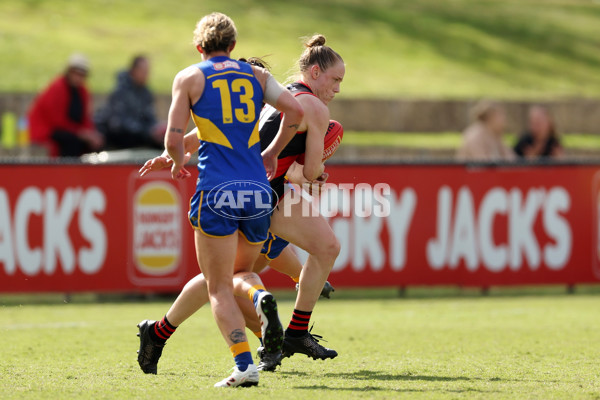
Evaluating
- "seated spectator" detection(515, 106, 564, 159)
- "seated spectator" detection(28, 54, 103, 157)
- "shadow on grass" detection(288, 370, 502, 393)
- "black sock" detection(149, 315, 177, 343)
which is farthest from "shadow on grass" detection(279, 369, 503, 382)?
"seated spectator" detection(515, 106, 564, 159)

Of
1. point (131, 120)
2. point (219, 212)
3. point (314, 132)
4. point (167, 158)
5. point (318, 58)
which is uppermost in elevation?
point (131, 120)

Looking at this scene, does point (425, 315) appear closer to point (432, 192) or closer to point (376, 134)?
point (432, 192)

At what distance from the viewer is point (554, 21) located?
131 feet

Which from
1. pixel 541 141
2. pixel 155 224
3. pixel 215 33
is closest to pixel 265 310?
pixel 215 33

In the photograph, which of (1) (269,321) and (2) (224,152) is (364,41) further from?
(1) (269,321)

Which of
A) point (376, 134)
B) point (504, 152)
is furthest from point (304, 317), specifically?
point (376, 134)

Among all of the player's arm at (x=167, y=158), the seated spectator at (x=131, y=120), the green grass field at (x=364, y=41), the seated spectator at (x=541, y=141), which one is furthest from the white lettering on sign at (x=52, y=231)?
the green grass field at (x=364, y=41)

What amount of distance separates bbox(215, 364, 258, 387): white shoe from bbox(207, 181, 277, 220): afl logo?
32.4 inches

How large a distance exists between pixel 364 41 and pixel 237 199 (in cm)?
2971

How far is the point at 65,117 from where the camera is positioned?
1488 cm

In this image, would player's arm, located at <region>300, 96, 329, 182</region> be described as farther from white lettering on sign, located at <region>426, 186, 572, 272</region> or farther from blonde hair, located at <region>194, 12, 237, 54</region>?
white lettering on sign, located at <region>426, 186, 572, 272</region>

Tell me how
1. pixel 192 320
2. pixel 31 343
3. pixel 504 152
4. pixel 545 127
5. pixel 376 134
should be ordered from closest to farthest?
pixel 31 343
pixel 192 320
pixel 504 152
pixel 545 127
pixel 376 134

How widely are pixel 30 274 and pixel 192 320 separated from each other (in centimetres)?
253

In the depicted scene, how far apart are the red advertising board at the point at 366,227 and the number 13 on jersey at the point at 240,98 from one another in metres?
6.46
